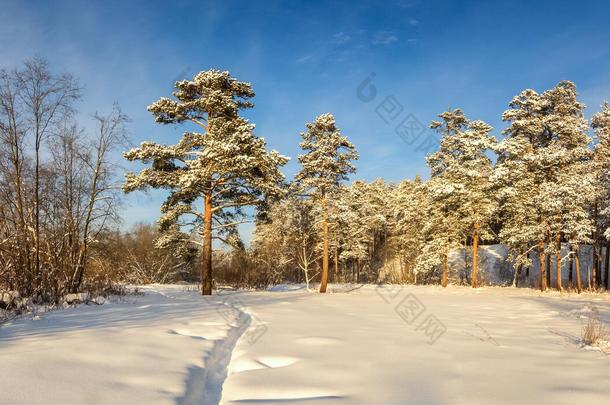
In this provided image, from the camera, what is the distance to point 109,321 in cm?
688

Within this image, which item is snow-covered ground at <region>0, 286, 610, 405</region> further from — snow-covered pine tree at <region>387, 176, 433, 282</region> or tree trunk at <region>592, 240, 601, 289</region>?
snow-covered pine tree at <region>387, 176, 433, 282</region>

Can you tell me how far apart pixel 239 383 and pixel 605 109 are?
37.0 m

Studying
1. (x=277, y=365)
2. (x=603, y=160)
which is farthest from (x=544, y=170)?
(x=277, y=365)

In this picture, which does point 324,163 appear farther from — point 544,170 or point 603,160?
point 603,160

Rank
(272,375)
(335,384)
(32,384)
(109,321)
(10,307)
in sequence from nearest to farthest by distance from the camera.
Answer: (32,384) → (335,384) → (272,375) → (109,321) → (10,307)

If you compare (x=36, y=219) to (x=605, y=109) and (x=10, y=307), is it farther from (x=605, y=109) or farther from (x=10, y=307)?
(x=605, y=109)

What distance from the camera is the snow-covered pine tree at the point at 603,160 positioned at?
26156 millimetres

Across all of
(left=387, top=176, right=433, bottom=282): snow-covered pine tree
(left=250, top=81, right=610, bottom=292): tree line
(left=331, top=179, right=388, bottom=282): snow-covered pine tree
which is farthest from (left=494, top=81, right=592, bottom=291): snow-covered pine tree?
(left=331, top=179, right=388, bottom=282): snow-covered pine tree

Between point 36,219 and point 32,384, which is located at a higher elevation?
point 36,219

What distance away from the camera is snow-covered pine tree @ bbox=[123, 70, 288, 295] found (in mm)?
16625

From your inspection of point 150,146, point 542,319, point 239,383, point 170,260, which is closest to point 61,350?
point 239,383

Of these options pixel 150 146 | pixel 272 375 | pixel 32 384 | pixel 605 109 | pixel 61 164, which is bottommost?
pixel 272 375

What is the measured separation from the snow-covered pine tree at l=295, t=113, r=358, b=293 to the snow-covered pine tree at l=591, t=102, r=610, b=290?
54.6ft

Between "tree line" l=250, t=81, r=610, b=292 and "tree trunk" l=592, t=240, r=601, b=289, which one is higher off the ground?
"tree line" l=250, t=81, r=610, b=292
